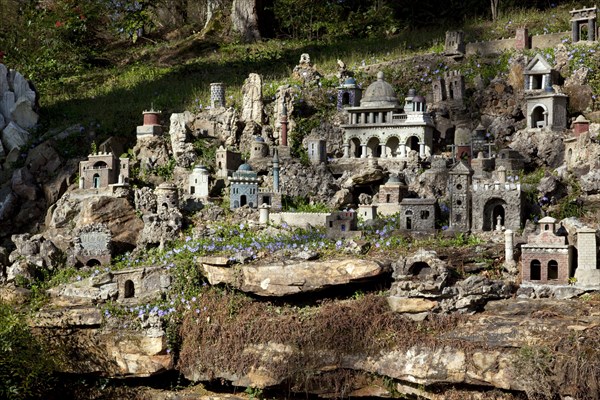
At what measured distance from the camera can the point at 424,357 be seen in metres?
29.4

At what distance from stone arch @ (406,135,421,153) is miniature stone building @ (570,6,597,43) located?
9.05m

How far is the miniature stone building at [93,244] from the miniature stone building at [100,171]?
332 centimetres

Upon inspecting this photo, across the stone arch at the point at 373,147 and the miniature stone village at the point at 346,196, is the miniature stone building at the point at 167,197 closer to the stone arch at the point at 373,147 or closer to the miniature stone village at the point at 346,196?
the miniature stone village at the point at 346,196

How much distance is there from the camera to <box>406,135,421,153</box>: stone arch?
3948 centimetres

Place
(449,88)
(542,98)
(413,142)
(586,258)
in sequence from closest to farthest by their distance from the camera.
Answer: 1. (586,258)
2. (542,98)
3. (413,142)
4. (449,88)

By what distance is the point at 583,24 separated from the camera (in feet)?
145

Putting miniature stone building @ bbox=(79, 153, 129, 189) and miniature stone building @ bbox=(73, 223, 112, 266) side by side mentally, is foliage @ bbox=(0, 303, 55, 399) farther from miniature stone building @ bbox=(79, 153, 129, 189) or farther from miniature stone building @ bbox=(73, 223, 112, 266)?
miniature stone building @ bbox=(79, 153, 129, 189)

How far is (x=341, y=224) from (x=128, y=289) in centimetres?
743

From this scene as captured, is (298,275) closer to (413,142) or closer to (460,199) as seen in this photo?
(460,199)

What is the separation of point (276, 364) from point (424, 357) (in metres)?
4.69

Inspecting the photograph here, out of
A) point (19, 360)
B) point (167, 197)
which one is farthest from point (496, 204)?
point (19, 360)

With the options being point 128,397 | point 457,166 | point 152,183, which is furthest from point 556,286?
point 152,183

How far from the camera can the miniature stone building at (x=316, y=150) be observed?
3959 centimetres

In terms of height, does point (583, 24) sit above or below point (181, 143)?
above
